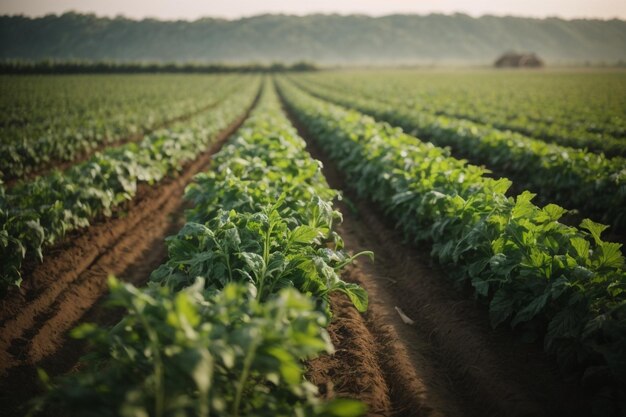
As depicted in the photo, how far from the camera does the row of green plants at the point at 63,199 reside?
4.08 m

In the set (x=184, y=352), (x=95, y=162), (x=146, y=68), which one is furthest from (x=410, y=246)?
(x=146, y=68)

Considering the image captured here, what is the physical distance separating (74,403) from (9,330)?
3097mm

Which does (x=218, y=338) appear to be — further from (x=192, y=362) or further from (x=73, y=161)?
(x=73, y=161)

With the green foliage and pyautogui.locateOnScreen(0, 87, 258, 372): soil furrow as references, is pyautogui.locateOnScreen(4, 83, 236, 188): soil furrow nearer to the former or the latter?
pyautogui.locateOnScreen(0, 87, 258, 372): soil furrow

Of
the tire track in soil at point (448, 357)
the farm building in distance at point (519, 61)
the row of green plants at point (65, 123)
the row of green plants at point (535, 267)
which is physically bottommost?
the tire track in soil at point (448, 357)

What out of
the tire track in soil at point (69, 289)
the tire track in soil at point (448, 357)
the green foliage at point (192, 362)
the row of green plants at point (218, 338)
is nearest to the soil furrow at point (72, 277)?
the tire track in soil at point (69, 289)

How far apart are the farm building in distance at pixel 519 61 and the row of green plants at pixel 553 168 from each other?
85.6 metres

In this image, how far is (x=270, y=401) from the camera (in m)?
1.77

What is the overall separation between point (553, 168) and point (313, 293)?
258 inches

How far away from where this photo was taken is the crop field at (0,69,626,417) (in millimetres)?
1595

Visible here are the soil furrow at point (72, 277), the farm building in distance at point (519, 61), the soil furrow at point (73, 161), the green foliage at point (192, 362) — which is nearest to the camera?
the green foliage at point (192, 362)

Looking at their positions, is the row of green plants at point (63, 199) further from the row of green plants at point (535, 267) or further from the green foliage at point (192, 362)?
the row of green plants at point (535, 267)

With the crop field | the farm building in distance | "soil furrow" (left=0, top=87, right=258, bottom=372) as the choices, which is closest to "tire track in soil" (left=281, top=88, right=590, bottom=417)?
the crop field

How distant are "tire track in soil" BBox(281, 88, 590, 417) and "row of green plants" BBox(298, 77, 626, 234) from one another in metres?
3.66
